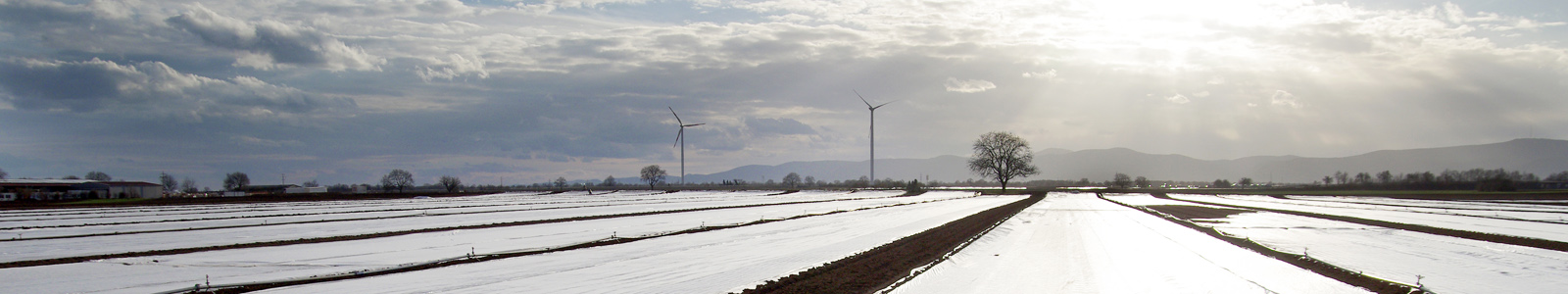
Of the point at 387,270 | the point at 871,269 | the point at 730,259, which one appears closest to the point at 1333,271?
the point at 871,269

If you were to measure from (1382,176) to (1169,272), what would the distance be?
617 feet

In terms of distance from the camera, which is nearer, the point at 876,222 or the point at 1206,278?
the point at 1206,278

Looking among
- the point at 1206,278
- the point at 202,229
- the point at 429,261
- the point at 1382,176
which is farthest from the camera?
the point at 1382,176

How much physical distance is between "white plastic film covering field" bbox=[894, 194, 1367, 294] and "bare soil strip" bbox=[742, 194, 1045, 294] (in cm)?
65

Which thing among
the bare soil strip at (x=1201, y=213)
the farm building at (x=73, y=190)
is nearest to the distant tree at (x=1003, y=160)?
the bare soil strip at (x=1201, y=213)

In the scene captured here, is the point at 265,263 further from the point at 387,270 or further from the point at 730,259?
the point at 730,259

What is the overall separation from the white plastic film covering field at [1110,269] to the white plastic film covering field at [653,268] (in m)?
3.51

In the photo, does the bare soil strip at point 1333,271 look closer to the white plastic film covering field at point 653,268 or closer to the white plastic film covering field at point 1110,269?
the white plastic film covering field at point 1110,269

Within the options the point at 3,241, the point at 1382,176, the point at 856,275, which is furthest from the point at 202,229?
the point at 1382,176

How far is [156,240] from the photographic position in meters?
27.1

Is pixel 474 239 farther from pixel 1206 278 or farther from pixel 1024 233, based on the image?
pixel 1206 278

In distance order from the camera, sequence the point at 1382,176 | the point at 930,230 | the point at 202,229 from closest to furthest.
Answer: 1. the point at 930,230
2. the point at 202,229
3. the point at 1382,176

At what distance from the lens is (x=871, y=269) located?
57.0 ft

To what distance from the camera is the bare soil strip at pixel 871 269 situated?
48.5 feet
